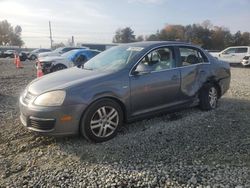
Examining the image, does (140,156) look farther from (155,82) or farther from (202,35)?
(202,35)

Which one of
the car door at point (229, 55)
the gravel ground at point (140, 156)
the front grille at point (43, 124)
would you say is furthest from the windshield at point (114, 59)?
the car door at point (229, 55)

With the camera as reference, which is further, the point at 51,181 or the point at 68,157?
the point at 68,157

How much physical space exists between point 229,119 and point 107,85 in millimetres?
2722

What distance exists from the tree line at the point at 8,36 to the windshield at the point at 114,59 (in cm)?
9551

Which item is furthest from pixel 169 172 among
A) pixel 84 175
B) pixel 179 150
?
pixel 84 175

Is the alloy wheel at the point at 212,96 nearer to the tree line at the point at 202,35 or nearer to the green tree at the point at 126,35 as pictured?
the tree line at the point at 202,35

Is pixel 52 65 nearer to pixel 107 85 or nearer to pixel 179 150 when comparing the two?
pixel 107 85

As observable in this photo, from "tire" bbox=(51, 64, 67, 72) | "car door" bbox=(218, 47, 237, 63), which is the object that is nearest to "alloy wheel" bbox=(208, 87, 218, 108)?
"tire" bbox=(51, 64, 67, 72)

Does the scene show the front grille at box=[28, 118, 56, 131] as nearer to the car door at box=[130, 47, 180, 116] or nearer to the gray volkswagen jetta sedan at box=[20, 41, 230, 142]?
the gray volkswagen jetta sedan at box=[20, 41, 230, 142]

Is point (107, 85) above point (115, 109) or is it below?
above

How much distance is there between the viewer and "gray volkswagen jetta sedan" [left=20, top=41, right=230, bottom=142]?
4.39 m

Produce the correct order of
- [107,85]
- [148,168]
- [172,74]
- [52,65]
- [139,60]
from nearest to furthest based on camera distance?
1. [148,168]
2. [107,85]
3. [139,60]
4. [172,74]
5. [52,65]

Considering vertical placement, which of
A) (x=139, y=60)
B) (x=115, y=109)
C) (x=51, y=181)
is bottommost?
(x=51, y=181)

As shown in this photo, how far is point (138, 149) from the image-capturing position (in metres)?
4.41
